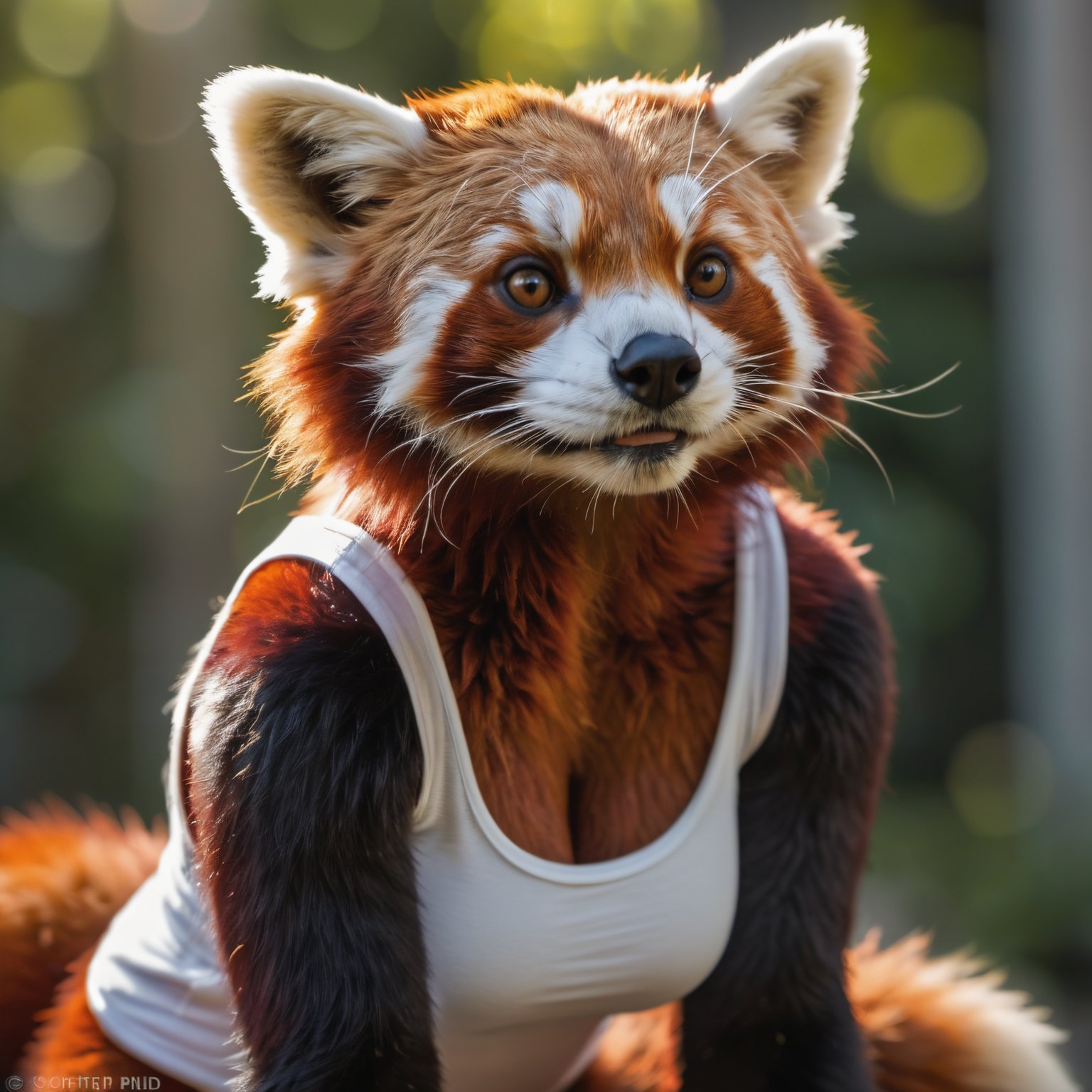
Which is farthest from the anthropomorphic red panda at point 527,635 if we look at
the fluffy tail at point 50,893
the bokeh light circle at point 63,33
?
the bokeh light circle at point 63,33

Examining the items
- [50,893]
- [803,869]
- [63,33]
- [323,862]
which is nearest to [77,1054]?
[50,893]

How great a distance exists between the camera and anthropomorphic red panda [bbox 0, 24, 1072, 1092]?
138cm

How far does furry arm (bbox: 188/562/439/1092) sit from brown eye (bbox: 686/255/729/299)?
572 millimetres

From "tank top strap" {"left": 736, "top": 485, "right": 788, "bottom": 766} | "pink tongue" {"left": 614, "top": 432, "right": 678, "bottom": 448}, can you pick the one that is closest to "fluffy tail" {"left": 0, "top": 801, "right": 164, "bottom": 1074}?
"tank top strap" {"left": 736, "top": 485, "right": 788, "bottom": 766}

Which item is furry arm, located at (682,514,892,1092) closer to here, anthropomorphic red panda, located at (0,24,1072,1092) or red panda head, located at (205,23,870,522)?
anthropomorphic red panda, located at (0,24,1072,1092)

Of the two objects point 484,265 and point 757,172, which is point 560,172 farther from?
point 757,172

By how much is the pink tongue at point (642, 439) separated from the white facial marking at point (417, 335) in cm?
25

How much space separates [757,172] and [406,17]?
530 centimetres

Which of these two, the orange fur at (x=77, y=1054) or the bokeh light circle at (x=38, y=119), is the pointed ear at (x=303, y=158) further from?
the bokeh light circle at (x=38, y=119)

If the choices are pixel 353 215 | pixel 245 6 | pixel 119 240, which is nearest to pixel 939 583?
pixel 245 6

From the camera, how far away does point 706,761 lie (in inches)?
62.1

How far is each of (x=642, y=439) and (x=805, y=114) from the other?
2.00 ft

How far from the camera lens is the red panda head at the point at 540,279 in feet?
4.59

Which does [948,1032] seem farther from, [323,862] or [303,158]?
[303,158]
